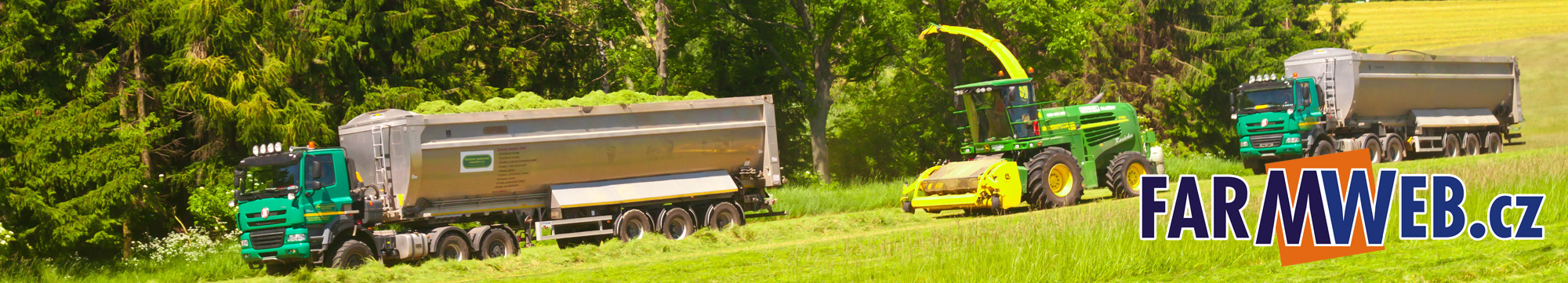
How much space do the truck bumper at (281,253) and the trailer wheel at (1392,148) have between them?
22.8 meters

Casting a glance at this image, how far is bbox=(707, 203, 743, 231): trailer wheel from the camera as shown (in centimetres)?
1902

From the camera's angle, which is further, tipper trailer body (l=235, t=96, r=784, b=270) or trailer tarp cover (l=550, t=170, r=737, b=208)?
trailer tarp cover (l=550, t=170, r=737, b=208)

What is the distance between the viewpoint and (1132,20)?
4181 cm

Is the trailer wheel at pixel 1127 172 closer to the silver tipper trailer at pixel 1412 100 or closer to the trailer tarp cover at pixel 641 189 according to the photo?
the trailer tarp cover at pixel 641 189

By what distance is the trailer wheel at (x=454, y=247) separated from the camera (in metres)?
16.3

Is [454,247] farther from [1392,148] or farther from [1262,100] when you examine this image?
[1392,148]

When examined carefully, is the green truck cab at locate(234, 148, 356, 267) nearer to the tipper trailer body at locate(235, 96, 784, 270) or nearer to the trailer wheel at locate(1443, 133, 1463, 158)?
the tipper trailer body at locate(235, 96, 784, 270)

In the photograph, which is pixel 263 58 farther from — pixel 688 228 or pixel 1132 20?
pixel 1132 20

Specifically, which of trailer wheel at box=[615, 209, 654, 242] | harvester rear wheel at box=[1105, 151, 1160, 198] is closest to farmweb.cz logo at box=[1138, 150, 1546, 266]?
harvester rear wheel at box=[1105, 151, 1160, 198]

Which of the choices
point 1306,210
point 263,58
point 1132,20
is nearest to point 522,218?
point 263,58

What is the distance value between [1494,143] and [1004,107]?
58.6ft

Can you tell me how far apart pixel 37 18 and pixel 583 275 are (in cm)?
1192

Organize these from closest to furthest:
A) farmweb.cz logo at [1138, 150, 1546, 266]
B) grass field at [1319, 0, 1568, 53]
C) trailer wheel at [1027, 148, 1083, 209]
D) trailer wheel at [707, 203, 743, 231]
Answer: farmweb.cz logo at [1138, 150, 1546, 266] → trailer wheel at [1027, 148, 1083, 209] → trailer wheel at [707, 203, 743, 231] → grass field at [1319, 0, 1568, 53]

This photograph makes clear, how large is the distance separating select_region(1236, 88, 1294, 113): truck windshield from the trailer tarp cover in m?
14.0
